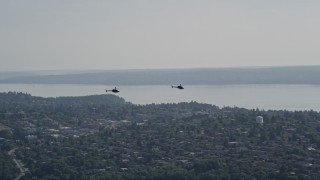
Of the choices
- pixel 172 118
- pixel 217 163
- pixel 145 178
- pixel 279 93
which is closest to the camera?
pixel 145 178

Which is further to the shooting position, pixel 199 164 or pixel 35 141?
pixel 35 141

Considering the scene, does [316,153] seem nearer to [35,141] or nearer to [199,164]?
[199,164]

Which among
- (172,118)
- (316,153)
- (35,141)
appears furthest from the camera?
(172,118)

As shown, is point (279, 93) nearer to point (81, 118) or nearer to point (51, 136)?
point (81, 118)

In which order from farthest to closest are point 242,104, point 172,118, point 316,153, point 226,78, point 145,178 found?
point 226,78 → point 242,104 → point 172,118 → point 316,153 → point 145,178

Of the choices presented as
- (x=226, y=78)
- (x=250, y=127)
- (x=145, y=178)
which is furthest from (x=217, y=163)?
(x=226, y=78)

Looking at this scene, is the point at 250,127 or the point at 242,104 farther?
the point at 242,104

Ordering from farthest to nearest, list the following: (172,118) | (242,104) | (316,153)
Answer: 1. (242,104)
2. (172,118)
3. (316,153)

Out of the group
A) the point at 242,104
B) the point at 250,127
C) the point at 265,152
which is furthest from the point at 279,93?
the point at 265,152
